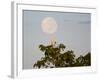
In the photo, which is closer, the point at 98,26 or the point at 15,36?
the point at 15,36

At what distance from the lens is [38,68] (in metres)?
2.05

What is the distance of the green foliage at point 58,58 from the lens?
206 cm

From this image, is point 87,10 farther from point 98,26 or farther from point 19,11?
point 19,11

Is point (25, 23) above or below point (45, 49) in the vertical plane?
above

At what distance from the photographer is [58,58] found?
2.12 meters

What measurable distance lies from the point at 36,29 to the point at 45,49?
189 mm

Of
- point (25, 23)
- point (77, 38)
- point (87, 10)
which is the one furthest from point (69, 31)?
point (25, 23)

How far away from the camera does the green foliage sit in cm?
206
